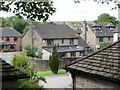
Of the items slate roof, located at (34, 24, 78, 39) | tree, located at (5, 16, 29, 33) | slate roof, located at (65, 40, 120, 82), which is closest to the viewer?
slate roof, located at (65, 40, 120, 82)

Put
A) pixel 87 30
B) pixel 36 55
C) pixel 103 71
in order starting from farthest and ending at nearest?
pixel 87 30 < pixel 36 55 < pixel 103 71

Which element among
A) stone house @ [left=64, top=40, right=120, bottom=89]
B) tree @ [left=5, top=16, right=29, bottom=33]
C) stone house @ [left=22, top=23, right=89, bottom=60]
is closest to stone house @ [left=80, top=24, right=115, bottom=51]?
stone house @ [left=22, top=23, right=89, bottom=60]

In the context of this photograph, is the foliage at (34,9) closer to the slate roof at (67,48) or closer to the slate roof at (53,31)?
the slate roof at (67,48)

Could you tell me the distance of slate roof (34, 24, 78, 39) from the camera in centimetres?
3211

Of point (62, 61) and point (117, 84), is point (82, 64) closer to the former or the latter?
point (117, 84)

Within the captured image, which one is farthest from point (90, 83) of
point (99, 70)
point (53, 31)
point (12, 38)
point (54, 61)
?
point (12, 38)

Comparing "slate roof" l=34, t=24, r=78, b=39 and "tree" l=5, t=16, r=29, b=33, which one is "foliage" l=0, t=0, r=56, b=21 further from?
"slate roof" l=34, t=24, r=78, b=39

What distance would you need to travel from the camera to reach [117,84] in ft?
17.6

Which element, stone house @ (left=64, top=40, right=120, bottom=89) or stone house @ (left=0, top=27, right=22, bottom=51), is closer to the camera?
stone house @ (left=64, top=40, right=120, bottom=89)

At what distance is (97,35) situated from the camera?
37562mm

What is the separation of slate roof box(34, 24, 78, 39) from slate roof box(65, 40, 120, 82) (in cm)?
2470

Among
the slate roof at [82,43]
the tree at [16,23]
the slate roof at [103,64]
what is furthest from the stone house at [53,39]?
the slate roof at [103,64]

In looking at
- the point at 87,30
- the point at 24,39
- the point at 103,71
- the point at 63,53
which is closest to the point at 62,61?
the point at 63,53

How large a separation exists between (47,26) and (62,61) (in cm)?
1127
